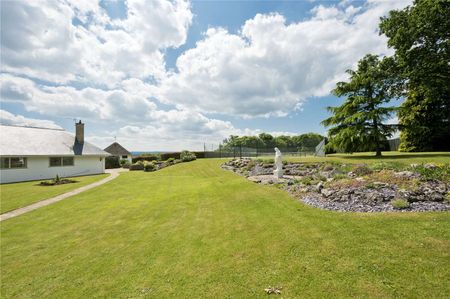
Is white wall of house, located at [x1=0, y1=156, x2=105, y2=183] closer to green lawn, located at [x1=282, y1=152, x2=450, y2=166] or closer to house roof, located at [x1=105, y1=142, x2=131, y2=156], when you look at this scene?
house roof, located at [x1=105, y1=142, x2=131, y2=156]

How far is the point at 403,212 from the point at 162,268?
5787 mm

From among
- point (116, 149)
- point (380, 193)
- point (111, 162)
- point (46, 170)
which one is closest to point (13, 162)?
point (46, 170)

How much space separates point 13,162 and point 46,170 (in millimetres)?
2538

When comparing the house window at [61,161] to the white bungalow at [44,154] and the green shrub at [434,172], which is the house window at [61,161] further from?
the green shrub at [434,172]

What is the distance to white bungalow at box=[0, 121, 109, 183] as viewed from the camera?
739 inches

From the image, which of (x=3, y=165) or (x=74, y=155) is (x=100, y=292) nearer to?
(x=3, y=165)

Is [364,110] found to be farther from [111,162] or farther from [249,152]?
[111,162]

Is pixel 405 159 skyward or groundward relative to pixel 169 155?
groundward

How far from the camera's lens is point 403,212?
534cm

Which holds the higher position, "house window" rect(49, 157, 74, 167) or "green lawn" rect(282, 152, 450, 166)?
"house window" rect(49, 157, 74, 167)

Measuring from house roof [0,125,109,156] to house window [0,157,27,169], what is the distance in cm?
59

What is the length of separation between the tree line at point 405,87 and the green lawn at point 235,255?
14.8 metres

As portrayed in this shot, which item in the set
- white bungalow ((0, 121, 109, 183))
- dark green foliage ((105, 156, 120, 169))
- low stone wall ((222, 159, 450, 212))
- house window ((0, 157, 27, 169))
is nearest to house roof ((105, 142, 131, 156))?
dark green foliage ((105, 156, 120, 169))

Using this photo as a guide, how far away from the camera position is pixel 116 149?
38.3 meters
